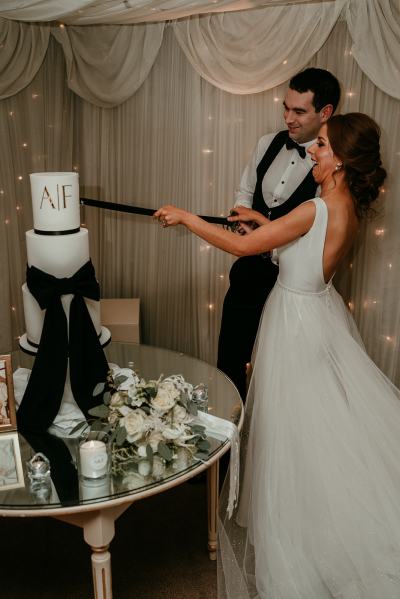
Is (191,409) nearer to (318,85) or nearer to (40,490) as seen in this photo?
(40,490)

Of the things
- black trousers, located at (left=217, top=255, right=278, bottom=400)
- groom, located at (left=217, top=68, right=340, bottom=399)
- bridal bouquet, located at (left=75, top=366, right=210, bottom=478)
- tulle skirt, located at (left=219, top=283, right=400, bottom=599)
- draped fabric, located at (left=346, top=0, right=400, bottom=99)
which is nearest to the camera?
bridal bouquet, located at (left=75, top=366, right=210, bottom=478)

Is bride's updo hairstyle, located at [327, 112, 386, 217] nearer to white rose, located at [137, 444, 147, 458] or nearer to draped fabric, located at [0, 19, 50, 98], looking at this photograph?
white rose, located at [137, 444, 147, 458]

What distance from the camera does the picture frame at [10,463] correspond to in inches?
67.0

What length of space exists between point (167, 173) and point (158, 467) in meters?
2.08

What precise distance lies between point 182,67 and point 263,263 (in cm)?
114

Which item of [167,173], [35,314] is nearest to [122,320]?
[167,173]

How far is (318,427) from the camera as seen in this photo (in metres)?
2.18

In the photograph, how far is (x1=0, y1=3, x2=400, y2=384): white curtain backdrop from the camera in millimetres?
2850

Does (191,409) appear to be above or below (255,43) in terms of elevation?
below

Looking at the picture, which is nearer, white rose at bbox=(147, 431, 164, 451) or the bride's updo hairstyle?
white rose at bbox=(147, 431, 164, 451)

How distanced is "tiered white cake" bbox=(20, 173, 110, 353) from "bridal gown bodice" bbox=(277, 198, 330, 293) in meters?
0.82

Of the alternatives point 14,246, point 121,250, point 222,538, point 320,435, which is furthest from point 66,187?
point 121,250

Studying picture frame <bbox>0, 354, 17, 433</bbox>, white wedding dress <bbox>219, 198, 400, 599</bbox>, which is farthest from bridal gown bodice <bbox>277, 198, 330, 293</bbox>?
picture frame <bbox>0, 354, 17, 433</bbox>

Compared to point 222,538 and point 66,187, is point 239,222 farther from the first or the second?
point 222,538
